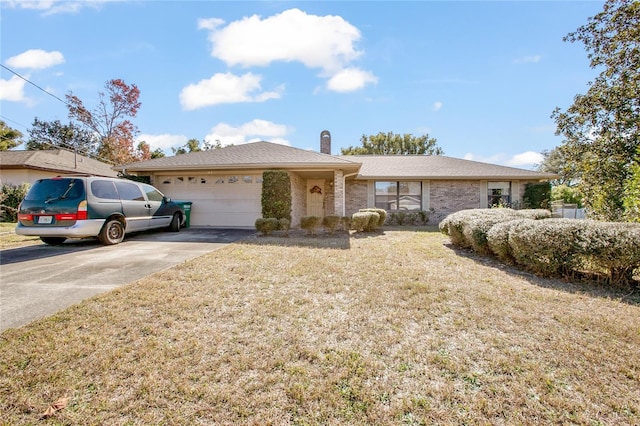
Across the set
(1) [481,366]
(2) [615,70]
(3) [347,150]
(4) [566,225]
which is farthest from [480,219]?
(3) [347,150]

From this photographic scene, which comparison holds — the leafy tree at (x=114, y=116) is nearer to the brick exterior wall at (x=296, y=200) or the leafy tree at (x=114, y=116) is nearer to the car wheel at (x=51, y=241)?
the brick exterior wall at (x=296, y=200)

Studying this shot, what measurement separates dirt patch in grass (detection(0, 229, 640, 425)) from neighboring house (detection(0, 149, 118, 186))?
1680cm

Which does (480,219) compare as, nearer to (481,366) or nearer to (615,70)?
(481,366)

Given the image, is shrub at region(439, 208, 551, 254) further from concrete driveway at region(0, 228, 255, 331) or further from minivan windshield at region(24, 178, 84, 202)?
minivan windshield at region(24, 178, 84, 202)

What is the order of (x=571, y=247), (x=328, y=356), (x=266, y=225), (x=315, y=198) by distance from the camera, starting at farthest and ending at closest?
(x=315, y=198), (x=266, y=225), (x=571, y=247), (x=328, y=356)

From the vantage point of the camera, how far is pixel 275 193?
10.3 m

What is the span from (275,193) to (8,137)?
3594 cm

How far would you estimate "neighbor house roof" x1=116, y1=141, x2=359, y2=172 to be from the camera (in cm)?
1027

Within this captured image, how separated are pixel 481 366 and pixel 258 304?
2.46 m

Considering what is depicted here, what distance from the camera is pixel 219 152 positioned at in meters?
12.4

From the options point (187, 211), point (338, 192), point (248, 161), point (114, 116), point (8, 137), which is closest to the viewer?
point (248, 161)


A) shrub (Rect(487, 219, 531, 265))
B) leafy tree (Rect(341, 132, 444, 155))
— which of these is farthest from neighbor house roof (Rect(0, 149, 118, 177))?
leafy tree (Rect(341, 132, 444, 155))

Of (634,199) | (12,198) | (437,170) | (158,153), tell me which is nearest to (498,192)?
(437,170)

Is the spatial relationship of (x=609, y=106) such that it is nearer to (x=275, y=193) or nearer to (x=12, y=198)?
(x=275, y=193)
